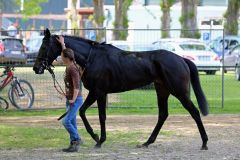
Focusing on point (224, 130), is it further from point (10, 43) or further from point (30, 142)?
point (10, 43)

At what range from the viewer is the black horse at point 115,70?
11258 millimetres

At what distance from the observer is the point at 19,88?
17.5 m

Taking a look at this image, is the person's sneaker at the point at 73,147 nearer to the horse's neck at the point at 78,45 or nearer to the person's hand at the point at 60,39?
the horse's neck at the point at 78,45

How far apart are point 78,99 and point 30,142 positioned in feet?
5.52

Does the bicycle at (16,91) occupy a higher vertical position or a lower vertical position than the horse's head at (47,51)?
lower

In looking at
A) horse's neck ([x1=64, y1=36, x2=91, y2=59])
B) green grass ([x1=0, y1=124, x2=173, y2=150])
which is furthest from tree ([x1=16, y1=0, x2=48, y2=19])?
horse's neck ([x1=64, y1=36, x2=91, y2=59])

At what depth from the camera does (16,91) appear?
17.5m

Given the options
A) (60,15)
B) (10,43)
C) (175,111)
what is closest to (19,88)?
(175,111)

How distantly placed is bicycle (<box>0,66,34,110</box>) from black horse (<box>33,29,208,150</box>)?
6.22 metres

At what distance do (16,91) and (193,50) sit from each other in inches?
474

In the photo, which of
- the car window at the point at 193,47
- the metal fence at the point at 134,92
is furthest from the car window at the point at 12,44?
the metal fence at the point at 134,92

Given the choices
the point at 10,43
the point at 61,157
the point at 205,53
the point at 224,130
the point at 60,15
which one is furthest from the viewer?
the point at 60,15

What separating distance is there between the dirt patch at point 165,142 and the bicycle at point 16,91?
4.47 ft

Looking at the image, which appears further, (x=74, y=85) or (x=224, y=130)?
(x=224, y=130)
